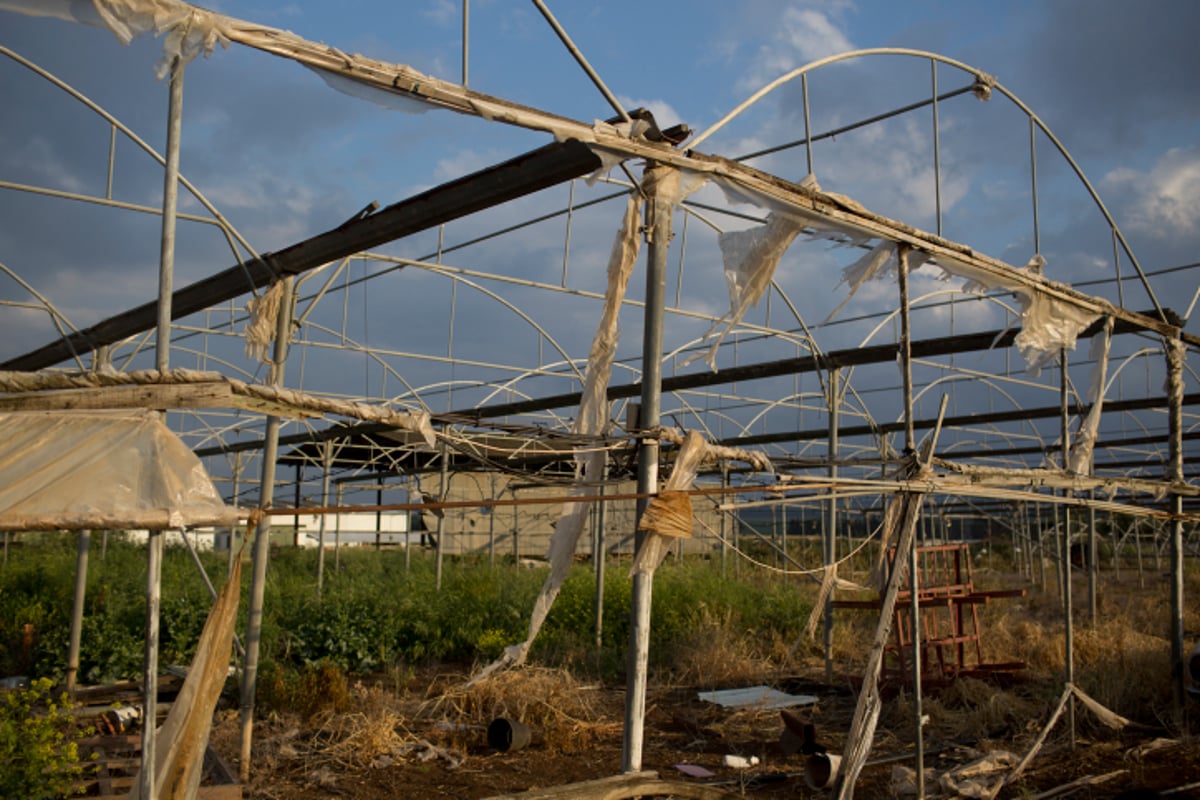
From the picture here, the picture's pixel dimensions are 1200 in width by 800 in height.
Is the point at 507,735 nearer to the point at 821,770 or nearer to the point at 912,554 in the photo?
the point at 821,770

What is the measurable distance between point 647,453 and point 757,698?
5656mm

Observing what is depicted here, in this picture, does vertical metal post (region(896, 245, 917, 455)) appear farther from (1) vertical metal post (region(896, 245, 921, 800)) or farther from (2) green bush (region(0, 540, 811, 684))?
(2) green bush (region(0, 540, 811, 684))

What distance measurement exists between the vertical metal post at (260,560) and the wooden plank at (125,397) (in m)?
2.66

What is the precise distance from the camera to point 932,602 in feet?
32.0

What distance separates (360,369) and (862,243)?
12599 millimetres

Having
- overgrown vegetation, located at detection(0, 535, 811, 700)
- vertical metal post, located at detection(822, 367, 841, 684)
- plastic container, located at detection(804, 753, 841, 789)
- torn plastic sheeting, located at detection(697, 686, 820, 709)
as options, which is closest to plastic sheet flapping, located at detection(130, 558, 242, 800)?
plastic container, located at detection(804, 753, 841, 789)

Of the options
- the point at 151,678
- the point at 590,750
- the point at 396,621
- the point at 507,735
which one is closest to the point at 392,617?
the point at 396,621

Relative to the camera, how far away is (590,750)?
838 centimetres

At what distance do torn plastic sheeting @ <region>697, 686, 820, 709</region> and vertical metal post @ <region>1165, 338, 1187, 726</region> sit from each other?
3.36 m

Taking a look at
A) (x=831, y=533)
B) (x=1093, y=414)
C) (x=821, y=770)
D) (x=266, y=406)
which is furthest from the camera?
(x=831, y=533)

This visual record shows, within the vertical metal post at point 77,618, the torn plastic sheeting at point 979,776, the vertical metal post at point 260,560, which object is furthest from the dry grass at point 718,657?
the vertical metal post at point 77,618

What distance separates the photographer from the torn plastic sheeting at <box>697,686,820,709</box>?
977 centimetres

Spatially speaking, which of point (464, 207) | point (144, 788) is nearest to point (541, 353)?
point (464, 207)

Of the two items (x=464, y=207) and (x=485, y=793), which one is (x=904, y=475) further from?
(x=485, y=793)
